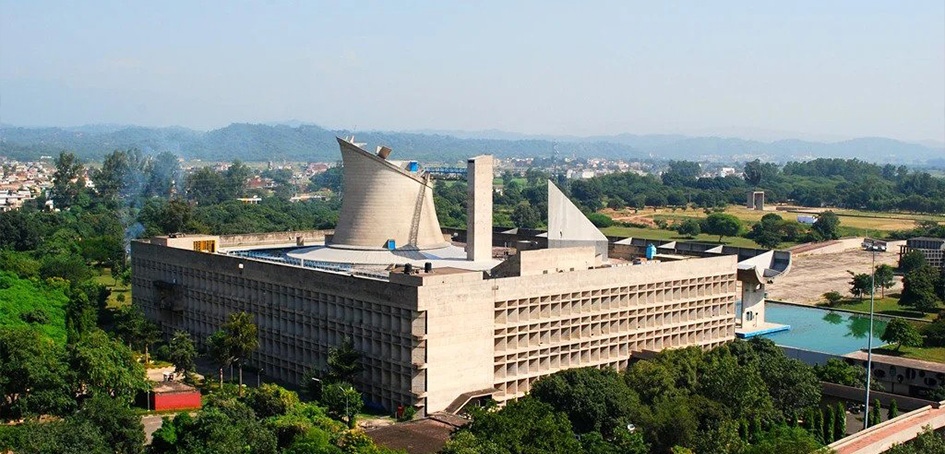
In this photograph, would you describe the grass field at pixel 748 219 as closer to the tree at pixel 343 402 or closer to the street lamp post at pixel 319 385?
the street lamp post at pixel 319 385

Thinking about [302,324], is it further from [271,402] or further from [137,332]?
[271,402]

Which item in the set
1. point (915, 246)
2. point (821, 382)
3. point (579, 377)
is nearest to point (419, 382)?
point (579, 377)

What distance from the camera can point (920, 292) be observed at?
223ft

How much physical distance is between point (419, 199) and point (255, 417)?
17285mm

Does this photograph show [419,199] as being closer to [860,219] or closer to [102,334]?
[102,334]

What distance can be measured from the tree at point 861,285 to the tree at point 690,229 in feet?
119

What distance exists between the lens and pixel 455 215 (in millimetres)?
118125

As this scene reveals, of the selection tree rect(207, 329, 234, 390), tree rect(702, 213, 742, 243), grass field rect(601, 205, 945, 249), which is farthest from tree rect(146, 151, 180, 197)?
tree rect(207, 329, 234, 390)

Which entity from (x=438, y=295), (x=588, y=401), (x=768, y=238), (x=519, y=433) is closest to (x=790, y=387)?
(x=588, y=401)

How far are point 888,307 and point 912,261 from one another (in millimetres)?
12800

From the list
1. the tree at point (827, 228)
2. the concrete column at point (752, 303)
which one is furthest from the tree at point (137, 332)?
the tree at point (827, 228)

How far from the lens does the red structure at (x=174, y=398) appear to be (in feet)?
127

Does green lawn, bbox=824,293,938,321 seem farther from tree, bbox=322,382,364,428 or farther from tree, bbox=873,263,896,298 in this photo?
tree, bbox=322,382,364,428

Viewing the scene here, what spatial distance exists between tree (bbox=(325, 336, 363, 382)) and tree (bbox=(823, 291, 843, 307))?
147 ft
